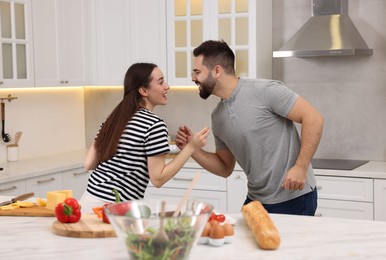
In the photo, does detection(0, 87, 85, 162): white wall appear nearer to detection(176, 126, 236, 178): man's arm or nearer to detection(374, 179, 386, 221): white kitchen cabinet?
detection(176, 126, 236, 178): man's arm

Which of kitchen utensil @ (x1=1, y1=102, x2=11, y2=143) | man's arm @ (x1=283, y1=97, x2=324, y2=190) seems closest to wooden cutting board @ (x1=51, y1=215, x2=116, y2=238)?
man's arm @ (x1=283, y1=97, x2=324, y2=190)

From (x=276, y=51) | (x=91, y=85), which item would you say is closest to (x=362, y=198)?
(x=276, y=51)

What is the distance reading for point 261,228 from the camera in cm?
215

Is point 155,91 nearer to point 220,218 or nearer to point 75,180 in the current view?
point 220,218

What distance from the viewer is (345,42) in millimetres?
4602

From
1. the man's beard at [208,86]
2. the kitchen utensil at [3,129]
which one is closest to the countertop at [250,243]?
the man's beard at [208,86]

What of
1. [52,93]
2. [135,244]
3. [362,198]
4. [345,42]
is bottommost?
[362,198]

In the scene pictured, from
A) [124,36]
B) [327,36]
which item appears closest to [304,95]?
[327,36]

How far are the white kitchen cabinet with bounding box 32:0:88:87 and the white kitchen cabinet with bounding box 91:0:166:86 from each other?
12 cm

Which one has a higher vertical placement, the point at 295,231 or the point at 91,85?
the point at 91,85

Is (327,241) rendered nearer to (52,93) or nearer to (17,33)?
(17,33)

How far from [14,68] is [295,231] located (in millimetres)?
2913

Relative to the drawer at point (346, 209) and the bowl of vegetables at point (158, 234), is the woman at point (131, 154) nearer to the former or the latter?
the bowl of vegetables at point (158, 234)

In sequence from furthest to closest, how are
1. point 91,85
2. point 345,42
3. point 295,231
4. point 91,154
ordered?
point 91,85, point 345,42, point 91,154, point 295,231
